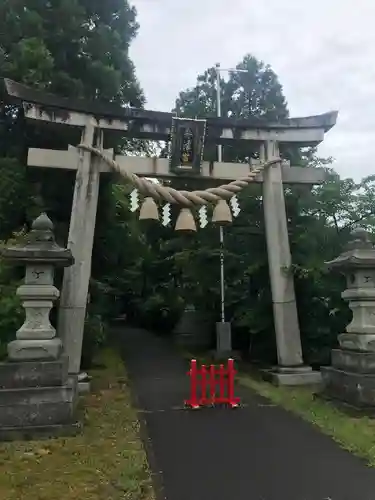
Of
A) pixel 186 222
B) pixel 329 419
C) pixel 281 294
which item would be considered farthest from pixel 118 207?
pixel 329 419

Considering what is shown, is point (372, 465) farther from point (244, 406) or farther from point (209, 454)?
point (244, 406)

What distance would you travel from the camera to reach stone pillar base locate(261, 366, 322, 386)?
9828 millimetres

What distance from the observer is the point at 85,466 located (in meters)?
5.11

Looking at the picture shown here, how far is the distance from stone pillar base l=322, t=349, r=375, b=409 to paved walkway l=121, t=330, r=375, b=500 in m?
1.08

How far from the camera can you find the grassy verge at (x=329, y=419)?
5762mm

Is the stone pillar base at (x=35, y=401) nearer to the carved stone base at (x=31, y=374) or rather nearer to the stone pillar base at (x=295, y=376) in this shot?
the carved stone base at (x=31, y=374)

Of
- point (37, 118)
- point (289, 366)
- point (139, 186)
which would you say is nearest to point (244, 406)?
point (289, 366)

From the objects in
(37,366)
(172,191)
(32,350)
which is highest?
(172,191)

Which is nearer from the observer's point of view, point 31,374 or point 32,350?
point 31,374

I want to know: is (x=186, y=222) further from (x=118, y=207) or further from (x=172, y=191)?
(x=118, y=207)

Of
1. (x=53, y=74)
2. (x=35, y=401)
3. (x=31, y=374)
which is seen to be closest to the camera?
(x=35, y=401)

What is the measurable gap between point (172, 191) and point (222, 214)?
117cm

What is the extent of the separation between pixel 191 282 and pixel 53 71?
26.4 feet

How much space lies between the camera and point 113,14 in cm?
1577
